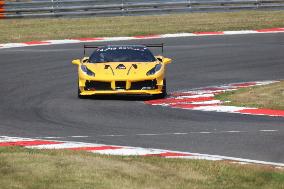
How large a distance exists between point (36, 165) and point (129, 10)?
28.0 m

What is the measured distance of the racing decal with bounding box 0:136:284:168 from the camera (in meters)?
14.0

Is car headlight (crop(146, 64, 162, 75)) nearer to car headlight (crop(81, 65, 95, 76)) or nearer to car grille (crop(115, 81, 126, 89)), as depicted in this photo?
car grille (crop(115, 81, 126, 89))

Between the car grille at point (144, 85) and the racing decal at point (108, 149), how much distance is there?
17.8 feet

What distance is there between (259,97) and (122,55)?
3257 mm

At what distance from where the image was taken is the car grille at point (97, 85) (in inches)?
837

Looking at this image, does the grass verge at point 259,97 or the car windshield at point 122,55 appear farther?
the car windshield at point 122,55

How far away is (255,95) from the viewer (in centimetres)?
2128

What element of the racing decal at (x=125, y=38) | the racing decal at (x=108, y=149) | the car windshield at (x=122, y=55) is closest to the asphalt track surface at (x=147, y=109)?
the racing decal at (x=108, y=149)

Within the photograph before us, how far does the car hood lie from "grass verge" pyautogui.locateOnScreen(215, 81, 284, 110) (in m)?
1.57

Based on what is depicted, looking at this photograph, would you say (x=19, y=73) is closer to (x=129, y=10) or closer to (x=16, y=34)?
(x=16, y=34)

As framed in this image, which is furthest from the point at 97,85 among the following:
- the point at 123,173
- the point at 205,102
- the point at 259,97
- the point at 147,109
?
the point at 123,173

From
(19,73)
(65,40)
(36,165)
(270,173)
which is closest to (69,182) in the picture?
(36,165)

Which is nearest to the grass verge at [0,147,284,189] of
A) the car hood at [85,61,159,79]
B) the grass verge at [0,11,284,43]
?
the car hood at [85,61,159,79]

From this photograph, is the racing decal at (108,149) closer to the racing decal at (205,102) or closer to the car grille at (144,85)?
the racing decal at (205,102)
